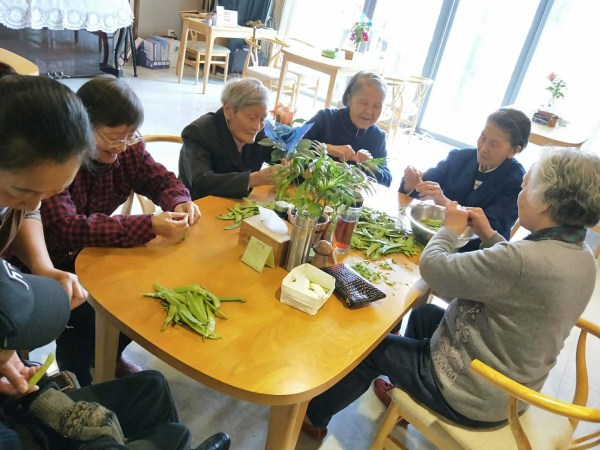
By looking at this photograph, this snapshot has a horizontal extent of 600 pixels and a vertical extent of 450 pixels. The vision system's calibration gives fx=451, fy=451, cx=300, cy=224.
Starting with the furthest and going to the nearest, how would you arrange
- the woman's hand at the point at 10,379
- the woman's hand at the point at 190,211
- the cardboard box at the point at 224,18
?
1. the cardboard box at the point at 224,18
2. the woman's hand at the point at 190,211
3. the woman's hand at the point at 10,379

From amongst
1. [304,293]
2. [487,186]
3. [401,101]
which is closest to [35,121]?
[304,293]

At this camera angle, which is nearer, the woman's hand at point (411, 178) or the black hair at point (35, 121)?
the black hair at point (35, 121)

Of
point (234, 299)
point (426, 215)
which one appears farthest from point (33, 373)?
point (426, 215)

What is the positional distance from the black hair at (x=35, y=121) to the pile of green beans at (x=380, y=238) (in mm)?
996

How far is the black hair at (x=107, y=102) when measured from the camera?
130 cm

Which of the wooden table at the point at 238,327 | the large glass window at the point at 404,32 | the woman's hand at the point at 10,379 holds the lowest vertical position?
the woman's hand at the point at 10,379

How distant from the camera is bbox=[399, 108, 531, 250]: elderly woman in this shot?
6.41 feet

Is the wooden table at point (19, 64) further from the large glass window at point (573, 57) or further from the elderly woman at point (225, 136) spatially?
the large glass window at point (573, 57)

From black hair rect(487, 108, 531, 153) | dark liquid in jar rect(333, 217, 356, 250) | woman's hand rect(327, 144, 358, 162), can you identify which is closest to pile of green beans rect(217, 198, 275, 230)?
dark liquid in jar rect(333, 217, 356, 250)

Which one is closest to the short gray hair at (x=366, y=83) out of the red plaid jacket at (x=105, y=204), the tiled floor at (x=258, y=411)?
the tiled floor at (x=258, y=411)

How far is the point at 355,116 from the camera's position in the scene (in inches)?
90.6

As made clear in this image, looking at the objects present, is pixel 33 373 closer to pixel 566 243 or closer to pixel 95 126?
pixel 95 126

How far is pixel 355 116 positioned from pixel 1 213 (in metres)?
1.69

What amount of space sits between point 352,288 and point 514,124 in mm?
1189
